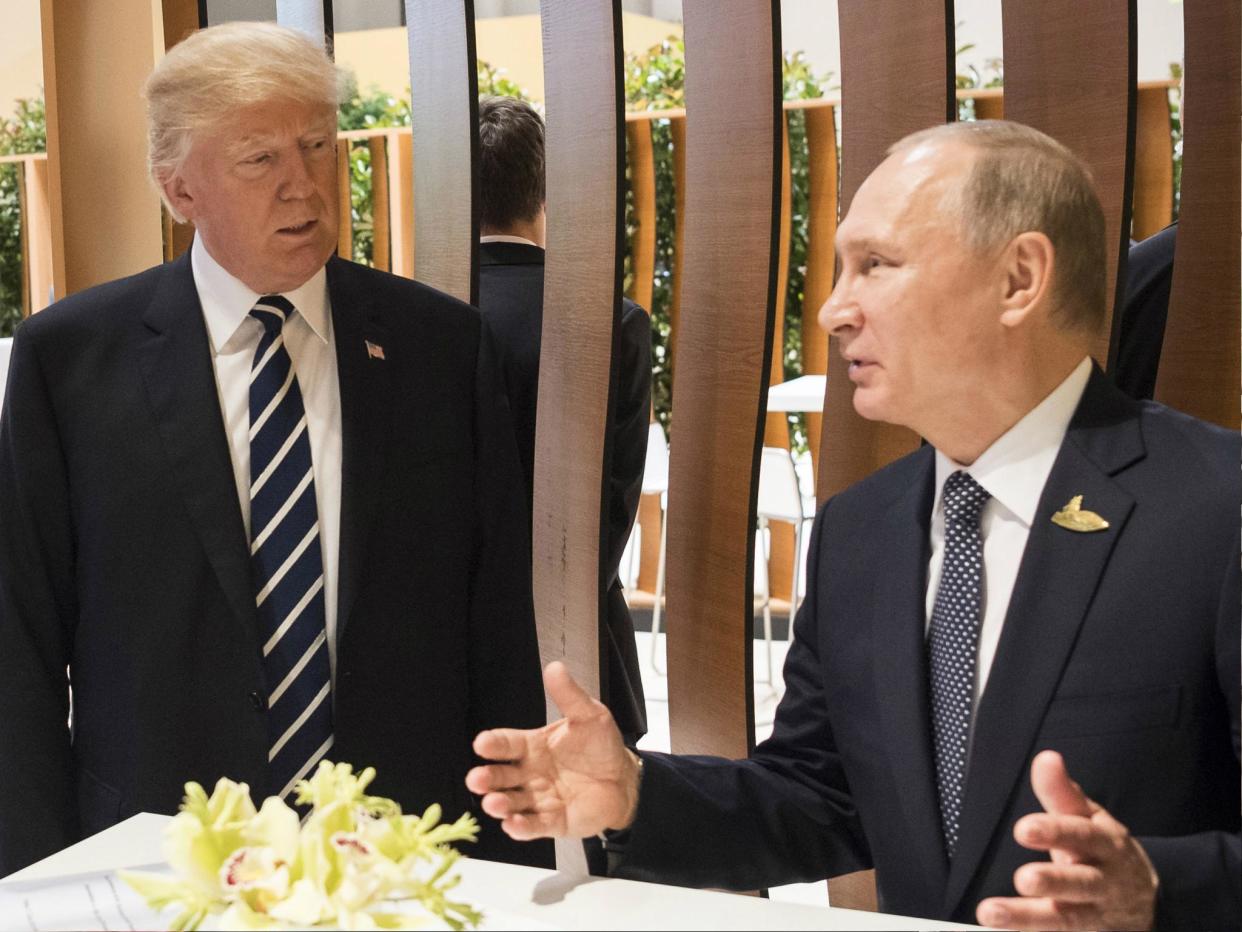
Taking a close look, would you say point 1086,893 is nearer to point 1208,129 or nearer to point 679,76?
point 1208,129

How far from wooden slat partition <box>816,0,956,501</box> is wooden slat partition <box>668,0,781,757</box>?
14cm

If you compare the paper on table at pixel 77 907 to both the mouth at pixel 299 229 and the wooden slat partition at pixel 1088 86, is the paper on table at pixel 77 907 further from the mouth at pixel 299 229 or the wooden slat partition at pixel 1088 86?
the wooden slat partition at pixel 1088 86

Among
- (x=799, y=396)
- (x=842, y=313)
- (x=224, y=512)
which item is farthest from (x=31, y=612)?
(x=799, y=396)

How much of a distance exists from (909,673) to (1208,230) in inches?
55.4

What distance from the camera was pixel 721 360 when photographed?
280 cm

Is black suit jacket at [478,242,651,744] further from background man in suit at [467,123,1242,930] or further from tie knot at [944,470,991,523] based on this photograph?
tie knot at [944,470,991,523]

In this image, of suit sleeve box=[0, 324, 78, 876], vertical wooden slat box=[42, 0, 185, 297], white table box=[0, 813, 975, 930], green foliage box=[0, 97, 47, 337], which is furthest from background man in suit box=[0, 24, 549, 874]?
green foliage box=[0, 97, 47, 337]

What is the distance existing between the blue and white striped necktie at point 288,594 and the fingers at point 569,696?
0.63 metres

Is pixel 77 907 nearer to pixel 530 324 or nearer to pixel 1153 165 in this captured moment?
pixel 530 324

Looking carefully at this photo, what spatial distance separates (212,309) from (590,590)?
107 centimetres

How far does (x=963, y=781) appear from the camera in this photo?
1.58 meters

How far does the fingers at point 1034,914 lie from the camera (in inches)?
45.2

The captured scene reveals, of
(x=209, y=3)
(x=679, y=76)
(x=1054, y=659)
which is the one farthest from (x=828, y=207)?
(x=1054, y=659)

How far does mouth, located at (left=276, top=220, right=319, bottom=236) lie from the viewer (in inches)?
80.1
